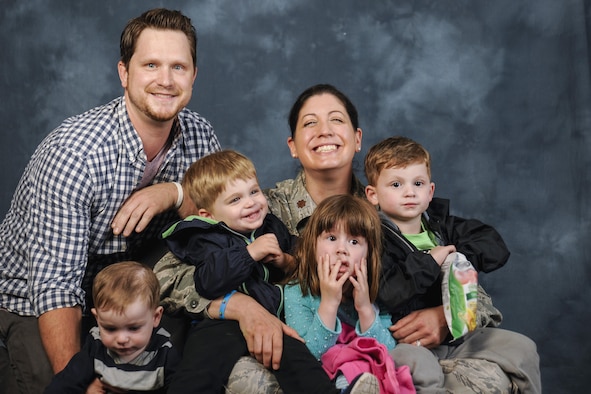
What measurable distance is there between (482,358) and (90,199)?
1.52 meters

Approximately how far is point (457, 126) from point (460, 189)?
1.06ft

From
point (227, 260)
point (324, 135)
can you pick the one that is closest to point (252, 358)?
point (227, 260)

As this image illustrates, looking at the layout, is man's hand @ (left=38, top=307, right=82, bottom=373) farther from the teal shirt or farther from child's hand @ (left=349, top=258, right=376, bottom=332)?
child's hand @ (left=349, top=258, right=376, bottom=332)

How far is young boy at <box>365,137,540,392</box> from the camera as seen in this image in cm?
341

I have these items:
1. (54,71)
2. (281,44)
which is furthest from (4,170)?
(281,44)

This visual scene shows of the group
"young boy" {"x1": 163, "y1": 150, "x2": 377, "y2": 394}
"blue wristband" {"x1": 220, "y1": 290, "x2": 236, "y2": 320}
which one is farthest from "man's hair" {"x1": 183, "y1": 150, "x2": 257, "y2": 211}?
"blue wristband" {"x1": 220, "y1": 290, "x2": 236, "y2": 320}

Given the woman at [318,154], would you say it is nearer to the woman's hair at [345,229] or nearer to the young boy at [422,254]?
the young boy at [422,254]

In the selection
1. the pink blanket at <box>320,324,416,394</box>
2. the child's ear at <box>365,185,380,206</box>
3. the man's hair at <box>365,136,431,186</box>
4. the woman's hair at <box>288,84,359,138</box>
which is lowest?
the pink blanket at <box>320,324,416,394</box>

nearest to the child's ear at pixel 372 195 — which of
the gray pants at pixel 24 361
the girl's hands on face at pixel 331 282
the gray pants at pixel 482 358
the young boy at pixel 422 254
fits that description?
the young boy at pixel 422 254

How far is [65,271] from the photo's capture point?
3645mm

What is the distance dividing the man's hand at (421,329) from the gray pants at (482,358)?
6cm

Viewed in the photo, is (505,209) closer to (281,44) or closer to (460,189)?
(460,189)

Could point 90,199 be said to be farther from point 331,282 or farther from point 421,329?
point 421,329

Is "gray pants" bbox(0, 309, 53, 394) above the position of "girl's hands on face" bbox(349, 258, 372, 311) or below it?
below
